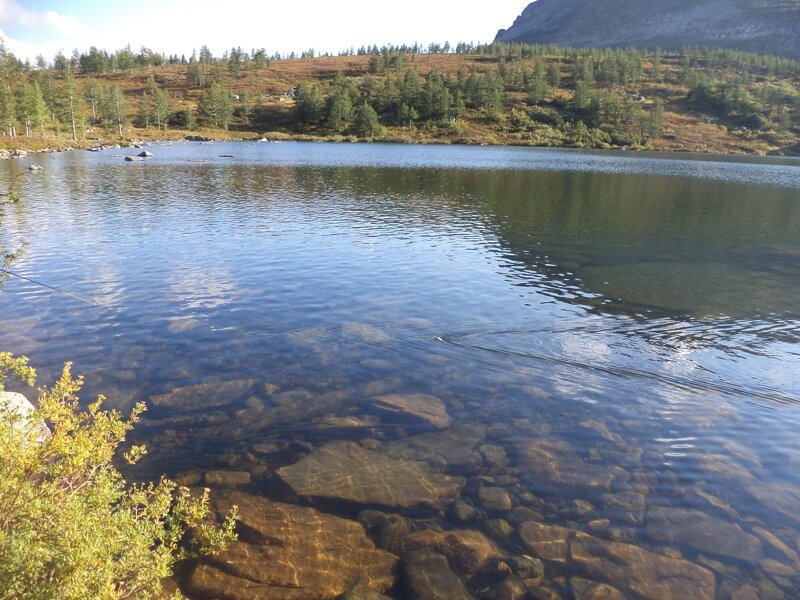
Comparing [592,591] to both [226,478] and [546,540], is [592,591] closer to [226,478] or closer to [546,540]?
[546,540]

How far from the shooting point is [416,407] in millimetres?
16531

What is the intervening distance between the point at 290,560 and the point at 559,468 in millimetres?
7238

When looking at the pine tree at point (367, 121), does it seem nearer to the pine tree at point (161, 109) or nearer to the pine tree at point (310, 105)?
the pine tree at point (310, 105)

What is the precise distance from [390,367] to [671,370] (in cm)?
1054

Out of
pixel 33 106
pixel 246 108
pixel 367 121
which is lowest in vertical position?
pixel 33 106

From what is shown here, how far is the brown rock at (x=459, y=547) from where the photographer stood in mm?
10562

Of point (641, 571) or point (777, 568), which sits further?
point (777, 568)

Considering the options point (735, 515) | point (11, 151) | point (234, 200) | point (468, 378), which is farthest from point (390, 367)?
point (11, 151)

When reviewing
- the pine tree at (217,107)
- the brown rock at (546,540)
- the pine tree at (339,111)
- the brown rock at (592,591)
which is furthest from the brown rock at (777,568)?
the pine tree at (217,107)

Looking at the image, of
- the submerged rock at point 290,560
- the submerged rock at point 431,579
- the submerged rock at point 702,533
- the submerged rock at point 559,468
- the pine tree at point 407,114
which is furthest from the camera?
the pine tree at point 407,114

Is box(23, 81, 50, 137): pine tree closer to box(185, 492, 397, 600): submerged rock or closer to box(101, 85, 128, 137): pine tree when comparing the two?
box(101, 85, 128, 137): pine tree

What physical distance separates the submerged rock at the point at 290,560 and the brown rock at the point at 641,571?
160 inches

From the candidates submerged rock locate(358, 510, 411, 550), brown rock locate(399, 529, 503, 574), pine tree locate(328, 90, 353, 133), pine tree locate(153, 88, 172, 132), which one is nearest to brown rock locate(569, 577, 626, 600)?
brown rock locate(399, 529, 503, 574)

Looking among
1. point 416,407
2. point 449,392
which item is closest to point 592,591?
point 416,407
